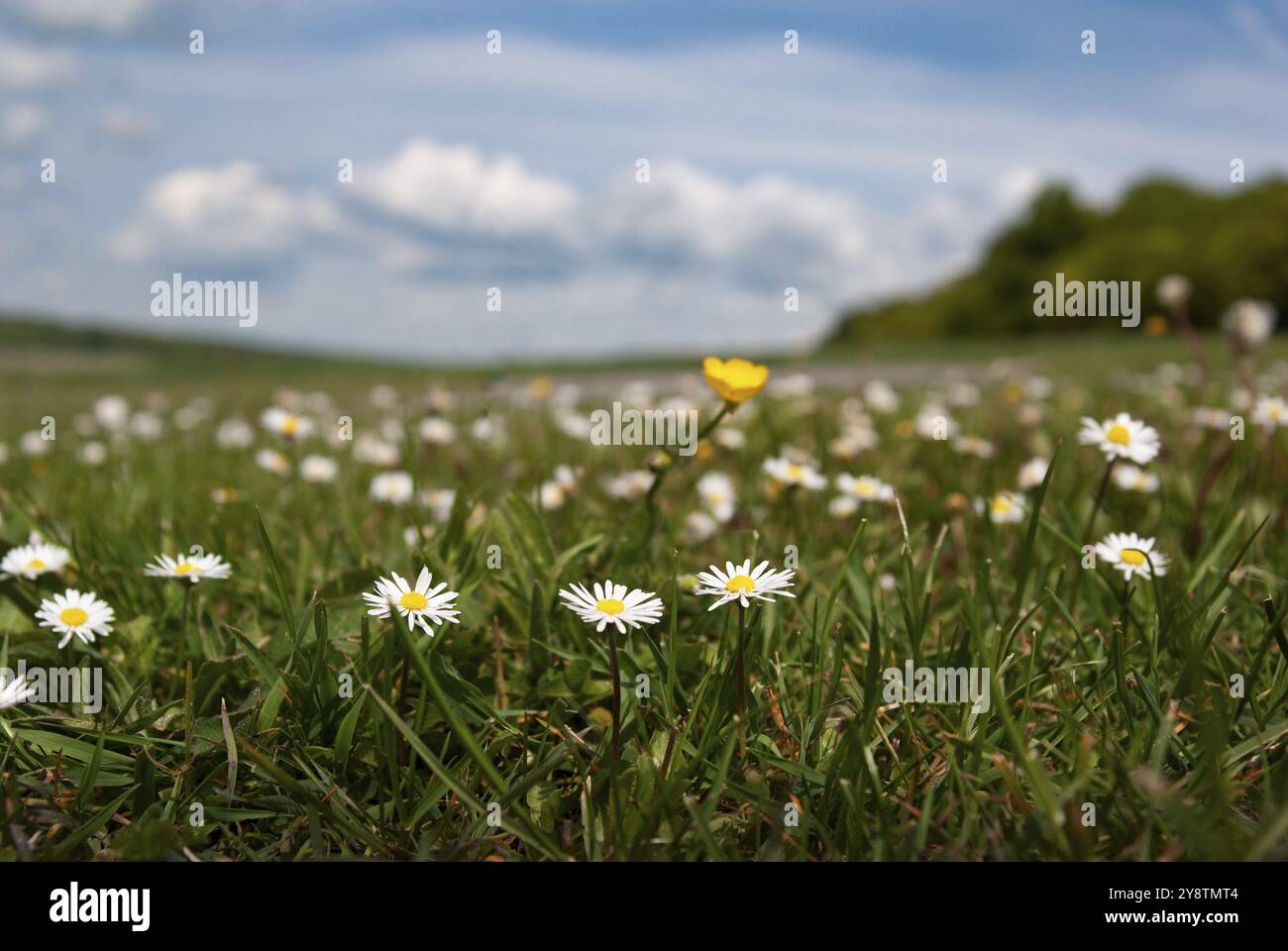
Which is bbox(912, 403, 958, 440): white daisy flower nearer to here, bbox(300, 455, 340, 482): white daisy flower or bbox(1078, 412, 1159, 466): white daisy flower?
bbox(1078, 412, 1159, 466): white daisy flower

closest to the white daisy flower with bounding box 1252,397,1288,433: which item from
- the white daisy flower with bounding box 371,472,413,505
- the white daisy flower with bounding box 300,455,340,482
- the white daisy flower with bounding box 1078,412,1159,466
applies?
the white daisy flower with bounding box 1078,412,1159,466

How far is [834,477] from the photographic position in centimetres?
324

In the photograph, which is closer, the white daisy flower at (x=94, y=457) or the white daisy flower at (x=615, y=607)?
the white daisy flower at (x=615, y=607)

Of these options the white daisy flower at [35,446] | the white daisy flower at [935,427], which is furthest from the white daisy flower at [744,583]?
the white daisy flower at [35,446]

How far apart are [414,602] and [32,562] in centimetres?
112

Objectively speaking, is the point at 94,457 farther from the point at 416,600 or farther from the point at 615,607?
the point at 615,607

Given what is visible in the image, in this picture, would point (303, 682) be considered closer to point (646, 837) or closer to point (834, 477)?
point (646, 837)

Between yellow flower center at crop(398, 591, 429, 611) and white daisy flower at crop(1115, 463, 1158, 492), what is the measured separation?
2292 mm

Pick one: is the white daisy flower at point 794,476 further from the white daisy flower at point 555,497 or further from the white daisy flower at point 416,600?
the white daisy flower at point 416,600

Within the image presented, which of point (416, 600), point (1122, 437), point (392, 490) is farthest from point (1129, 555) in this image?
point (392, 490)

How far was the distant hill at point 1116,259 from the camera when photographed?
2828 cm
